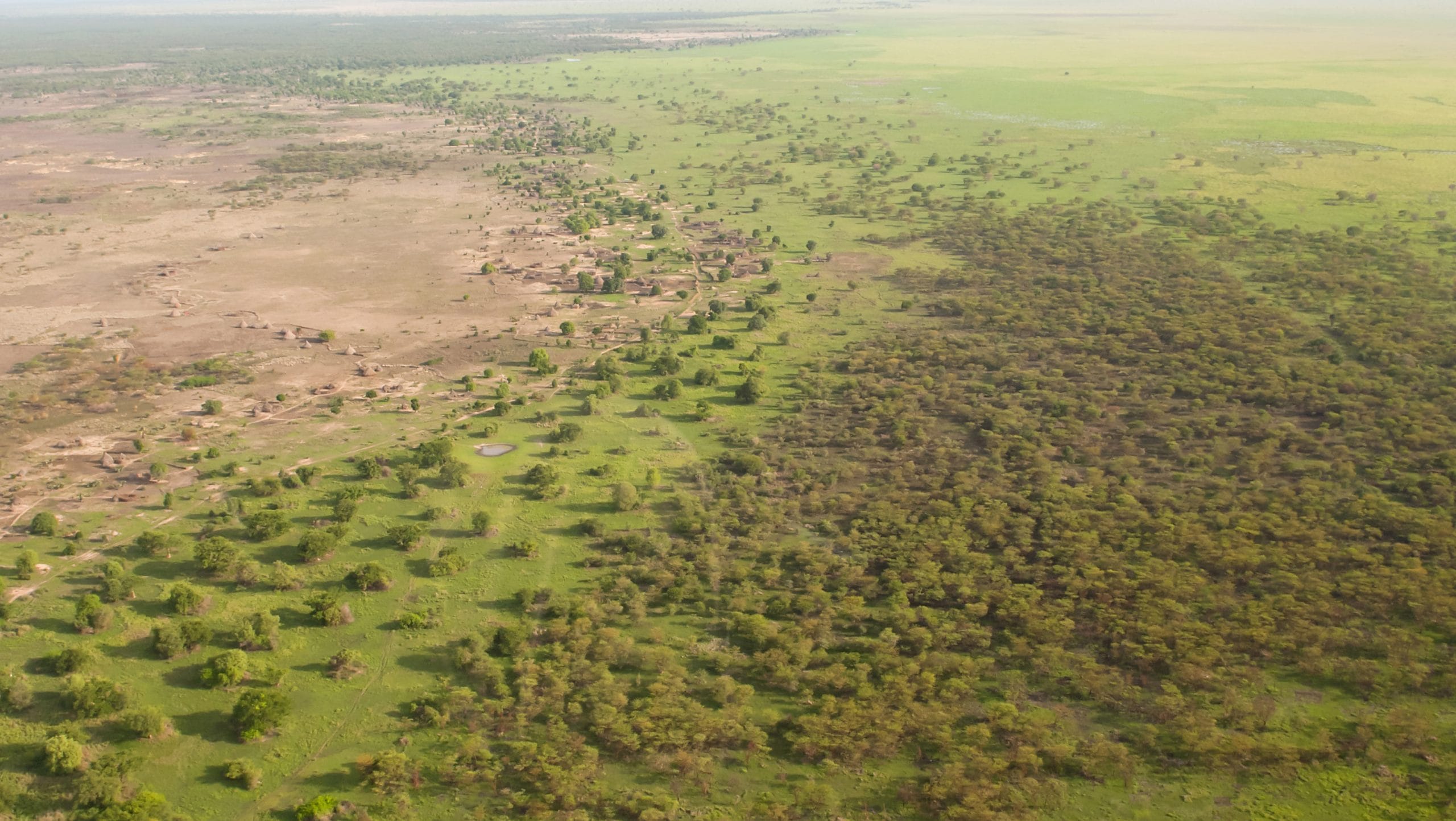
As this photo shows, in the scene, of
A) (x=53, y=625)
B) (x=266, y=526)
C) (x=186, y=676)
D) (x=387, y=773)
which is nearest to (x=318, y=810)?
(x=387, y=773)

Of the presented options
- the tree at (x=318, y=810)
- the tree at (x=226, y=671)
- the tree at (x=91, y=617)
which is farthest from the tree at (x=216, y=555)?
the tree at (x=318, y=810)

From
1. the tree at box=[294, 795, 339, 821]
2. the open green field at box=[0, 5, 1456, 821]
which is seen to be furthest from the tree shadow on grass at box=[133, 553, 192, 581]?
the tree at box=[294, 795, 339, 821]

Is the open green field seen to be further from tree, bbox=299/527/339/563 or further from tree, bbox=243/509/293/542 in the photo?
tree, bbox=243/509/293/542

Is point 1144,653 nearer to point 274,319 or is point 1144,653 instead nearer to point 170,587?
point 170,587

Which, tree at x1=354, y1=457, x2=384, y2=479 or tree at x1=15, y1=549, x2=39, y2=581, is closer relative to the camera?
tree at x1=15, y1=549, x2=39, y2=581

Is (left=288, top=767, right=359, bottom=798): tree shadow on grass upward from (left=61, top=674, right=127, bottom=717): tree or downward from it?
downward

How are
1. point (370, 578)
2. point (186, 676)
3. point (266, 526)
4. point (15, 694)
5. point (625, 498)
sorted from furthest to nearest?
point (625, 498) → point (266, 526) → point (370, 578) → point (186, 676) → point (15, 694)

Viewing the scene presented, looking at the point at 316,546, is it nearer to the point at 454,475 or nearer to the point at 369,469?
the point at 369,469
